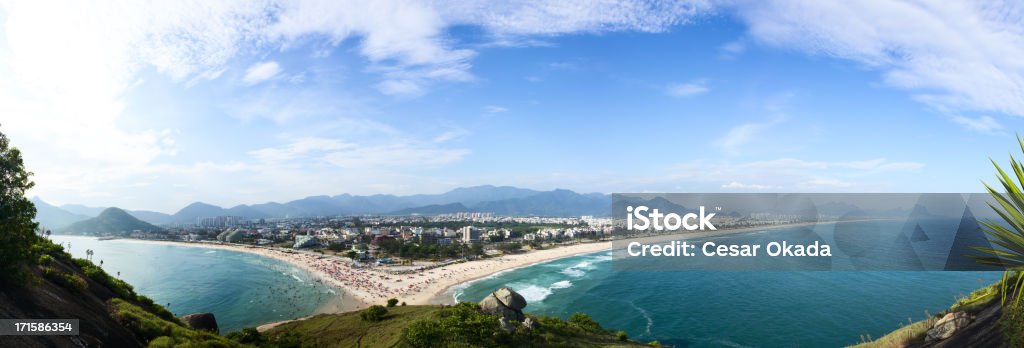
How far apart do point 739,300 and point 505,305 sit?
41540 mm

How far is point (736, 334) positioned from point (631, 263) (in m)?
49.6

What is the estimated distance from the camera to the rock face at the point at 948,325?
14047 mm

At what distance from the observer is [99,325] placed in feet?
42.7

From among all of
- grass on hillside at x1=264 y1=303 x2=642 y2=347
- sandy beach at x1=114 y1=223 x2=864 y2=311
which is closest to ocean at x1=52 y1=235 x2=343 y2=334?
sandy beach at x1=114 y1=223 x2=864 y2=311

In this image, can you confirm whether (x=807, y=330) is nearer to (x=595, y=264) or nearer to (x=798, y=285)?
(x=798, y=285)

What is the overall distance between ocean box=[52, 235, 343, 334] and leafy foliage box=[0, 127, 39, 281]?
3609cm

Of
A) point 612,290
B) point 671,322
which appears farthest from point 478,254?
point 671,322

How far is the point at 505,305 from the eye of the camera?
26.0 meters

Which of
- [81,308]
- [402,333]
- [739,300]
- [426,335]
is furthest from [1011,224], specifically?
[739,300]

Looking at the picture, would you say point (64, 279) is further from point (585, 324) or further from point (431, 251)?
point (431, 251)

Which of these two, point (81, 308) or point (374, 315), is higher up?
point (81, 308)

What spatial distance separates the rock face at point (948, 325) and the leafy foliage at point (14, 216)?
30480mm

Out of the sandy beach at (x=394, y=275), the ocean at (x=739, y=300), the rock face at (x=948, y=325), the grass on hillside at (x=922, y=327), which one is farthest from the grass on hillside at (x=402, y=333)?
the sandy beach at (x=394, y=275)

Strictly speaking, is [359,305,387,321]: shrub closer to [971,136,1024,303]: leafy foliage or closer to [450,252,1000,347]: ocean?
[450,252,1000,347]: ocean
